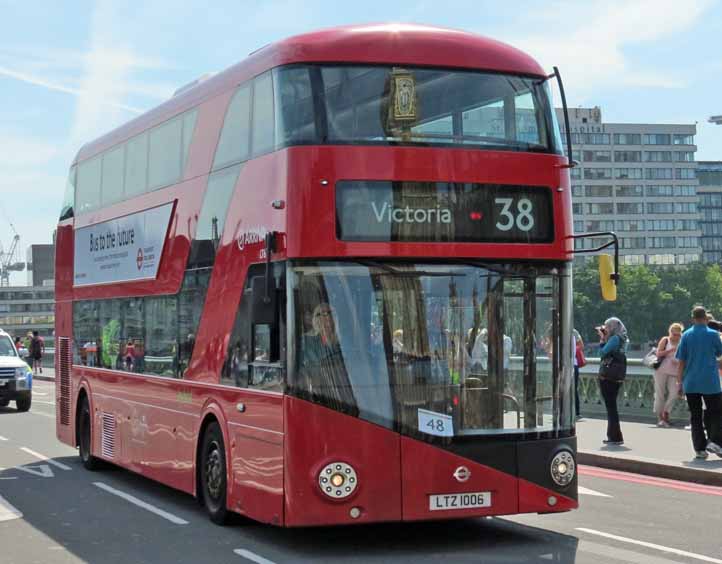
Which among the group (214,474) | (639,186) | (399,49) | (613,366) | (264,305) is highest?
(639,186)

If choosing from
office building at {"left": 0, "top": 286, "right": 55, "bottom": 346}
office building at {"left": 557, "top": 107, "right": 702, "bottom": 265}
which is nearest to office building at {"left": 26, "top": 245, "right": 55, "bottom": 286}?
office building at {"left": 0, "top": 286, "right": 55, "bottom": 346}

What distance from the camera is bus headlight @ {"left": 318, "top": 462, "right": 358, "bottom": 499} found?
9242 millimetres

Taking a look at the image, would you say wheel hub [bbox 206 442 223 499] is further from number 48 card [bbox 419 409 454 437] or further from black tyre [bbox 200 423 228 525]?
number 48 card [bbox 419 409 454 437]

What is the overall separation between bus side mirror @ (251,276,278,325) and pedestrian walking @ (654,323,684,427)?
34.9ft

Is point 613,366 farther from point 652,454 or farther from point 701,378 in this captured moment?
point 701,378

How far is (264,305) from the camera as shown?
950cm

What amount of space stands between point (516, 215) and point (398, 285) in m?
1.11

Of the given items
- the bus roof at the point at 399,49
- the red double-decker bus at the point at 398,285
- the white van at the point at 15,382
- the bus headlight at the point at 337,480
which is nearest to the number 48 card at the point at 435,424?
the red double-decker bus at the point at 398,285

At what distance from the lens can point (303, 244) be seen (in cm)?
938

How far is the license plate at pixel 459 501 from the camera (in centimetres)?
943

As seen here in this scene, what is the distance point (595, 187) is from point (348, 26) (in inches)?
7089

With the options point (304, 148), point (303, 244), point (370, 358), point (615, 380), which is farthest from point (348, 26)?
point (615, 380)

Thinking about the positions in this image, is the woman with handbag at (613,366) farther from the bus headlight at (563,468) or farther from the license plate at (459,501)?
the license plate at (459,501)

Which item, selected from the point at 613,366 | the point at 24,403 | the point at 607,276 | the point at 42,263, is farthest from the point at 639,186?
the point at 607,276
